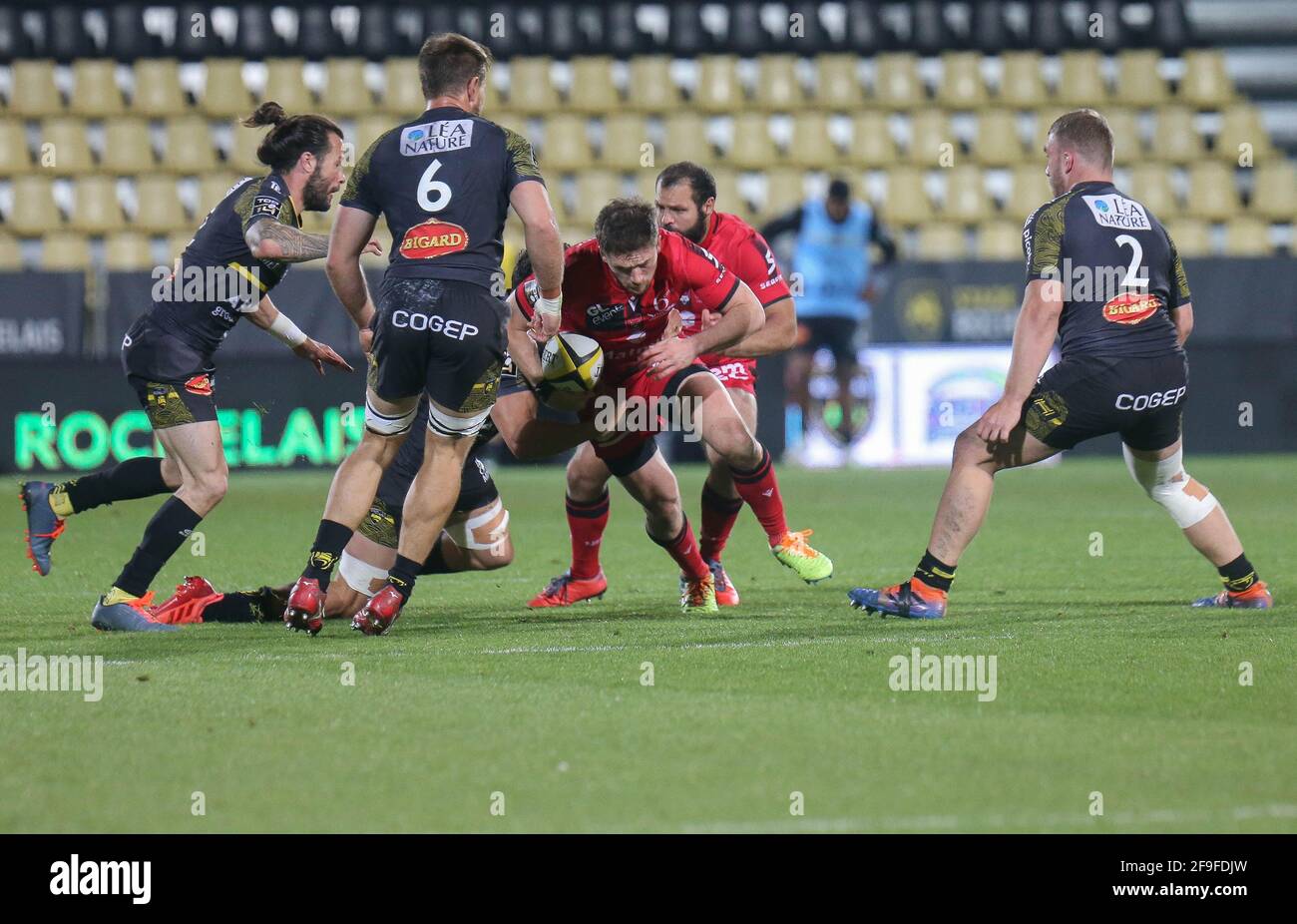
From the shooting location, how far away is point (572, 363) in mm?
6723

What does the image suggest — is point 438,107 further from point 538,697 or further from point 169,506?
point 538,697

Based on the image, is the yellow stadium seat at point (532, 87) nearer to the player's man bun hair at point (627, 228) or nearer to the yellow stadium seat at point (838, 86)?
the yellow stadium seat at point (838, 86)

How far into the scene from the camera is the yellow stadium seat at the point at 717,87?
20.5m

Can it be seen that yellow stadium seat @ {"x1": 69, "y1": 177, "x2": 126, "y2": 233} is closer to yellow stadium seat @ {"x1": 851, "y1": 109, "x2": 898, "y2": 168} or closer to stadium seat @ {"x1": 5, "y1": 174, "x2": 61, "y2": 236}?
stadium seat @ {"x1": 5, "y1": 174, "x2": 61, "y2": 236}

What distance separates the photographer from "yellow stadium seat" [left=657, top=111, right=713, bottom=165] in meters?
20.1

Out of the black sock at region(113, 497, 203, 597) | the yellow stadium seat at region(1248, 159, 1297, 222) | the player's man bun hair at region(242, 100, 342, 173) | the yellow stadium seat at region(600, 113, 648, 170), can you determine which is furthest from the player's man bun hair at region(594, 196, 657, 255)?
the yellow stadium seat at region(1248, 159, 1297, 222)

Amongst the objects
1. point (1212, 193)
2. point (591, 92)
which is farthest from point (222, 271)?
point (1212, 193)

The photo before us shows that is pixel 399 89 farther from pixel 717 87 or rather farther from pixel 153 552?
pixel 153 552

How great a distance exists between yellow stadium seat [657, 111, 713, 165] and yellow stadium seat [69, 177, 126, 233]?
6.19m

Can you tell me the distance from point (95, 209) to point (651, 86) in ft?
21.4

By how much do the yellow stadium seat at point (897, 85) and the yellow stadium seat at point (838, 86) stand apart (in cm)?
22

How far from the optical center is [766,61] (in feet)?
67.7

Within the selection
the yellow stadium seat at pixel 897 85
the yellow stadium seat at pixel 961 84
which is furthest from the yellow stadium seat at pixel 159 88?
the yellow stadium seat at pixel 961 84
